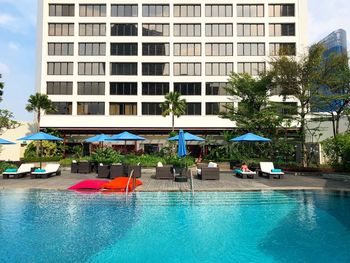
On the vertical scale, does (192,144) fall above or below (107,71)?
below

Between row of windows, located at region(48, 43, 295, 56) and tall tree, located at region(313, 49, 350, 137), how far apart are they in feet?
74.4

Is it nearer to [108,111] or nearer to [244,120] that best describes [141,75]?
[108,111]

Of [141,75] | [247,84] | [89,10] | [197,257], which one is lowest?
[197,257]

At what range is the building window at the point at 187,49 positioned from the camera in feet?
157

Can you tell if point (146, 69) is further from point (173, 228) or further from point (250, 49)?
point (173, 228)

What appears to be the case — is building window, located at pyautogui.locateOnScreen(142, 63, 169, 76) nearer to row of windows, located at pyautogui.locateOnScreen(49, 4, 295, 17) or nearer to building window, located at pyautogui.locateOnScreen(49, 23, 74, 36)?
row of windows, located at pyautogui.locateOnScreen(49, 4, 295, 17)

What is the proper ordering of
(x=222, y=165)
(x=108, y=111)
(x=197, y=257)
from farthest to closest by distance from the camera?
1. (x=108, y=111)
2. (x=222, y=165)
3. (x=197, y=257)

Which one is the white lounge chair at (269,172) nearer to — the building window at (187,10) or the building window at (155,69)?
the building window at (155,69)

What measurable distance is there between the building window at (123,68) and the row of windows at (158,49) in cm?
162

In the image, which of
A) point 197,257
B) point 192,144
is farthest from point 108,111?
point 197,257

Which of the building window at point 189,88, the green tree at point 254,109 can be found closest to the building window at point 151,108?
the building window at point 189,88

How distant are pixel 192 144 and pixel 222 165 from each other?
49.5 feet

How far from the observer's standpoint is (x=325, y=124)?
33.1 metres

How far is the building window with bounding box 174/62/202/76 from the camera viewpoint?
48.0 m
